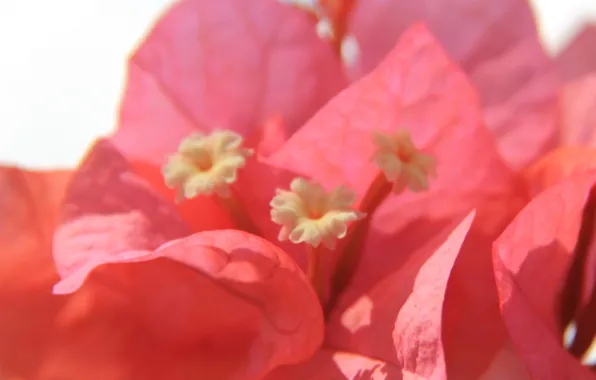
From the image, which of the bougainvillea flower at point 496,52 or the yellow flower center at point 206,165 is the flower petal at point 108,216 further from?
the bougainvillea flower at point 496,52

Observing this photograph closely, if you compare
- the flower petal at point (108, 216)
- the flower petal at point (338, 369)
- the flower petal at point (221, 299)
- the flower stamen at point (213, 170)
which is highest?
the flower stamen at point (213, 170)

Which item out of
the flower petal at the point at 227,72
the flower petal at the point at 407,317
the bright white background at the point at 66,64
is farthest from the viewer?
the bright white background at the point at 66,64

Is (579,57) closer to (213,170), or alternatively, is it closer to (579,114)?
(579,114)

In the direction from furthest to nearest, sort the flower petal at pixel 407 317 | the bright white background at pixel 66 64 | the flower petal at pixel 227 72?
1. the bright white background at pixel 66 64
2. the flower petal at pixel 227 72
3. the flower petal at pixel 407 317

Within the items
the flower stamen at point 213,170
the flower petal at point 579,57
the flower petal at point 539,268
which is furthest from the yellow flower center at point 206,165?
the flower petal at point 579,57

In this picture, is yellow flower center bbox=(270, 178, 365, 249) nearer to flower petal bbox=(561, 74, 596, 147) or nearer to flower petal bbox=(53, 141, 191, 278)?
flower petal bbox=(53, 141, 191, 278)

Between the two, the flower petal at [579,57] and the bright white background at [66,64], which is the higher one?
the flower petal at [579,57]

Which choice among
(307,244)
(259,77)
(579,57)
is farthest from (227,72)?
(579,57)

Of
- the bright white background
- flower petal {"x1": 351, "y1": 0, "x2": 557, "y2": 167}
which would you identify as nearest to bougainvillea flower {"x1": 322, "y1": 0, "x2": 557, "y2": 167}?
flower petal {"x1": 351, "y1": 0, "x2": 557, "y2": 167}
